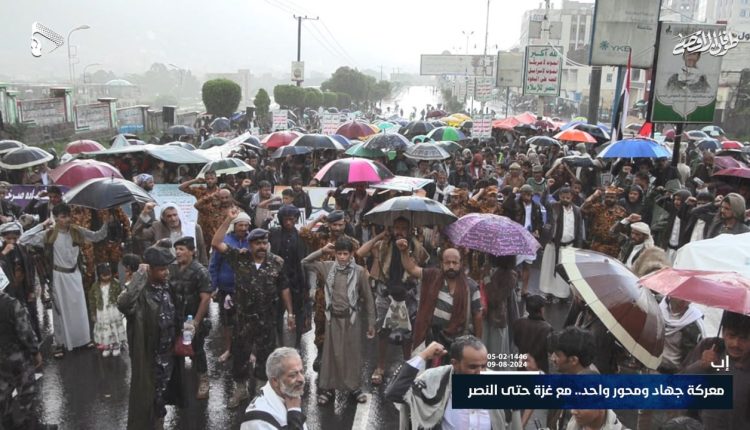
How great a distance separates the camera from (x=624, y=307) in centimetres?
378

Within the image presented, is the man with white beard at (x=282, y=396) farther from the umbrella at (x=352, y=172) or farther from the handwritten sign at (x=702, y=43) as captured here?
the handwritten sign at (x=702, y=43)

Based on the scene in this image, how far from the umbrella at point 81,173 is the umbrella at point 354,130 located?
27.6 ft

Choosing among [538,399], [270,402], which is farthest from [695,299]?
[270,402]

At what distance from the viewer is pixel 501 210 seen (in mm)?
8234

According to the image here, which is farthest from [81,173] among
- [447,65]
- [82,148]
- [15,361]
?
[447,65]

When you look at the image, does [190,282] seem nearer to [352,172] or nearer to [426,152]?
Result: [352,172]

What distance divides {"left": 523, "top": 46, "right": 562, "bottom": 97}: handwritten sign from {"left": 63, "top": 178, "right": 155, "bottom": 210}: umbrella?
2554 cm

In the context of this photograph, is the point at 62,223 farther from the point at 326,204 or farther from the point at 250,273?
the point at 326,204

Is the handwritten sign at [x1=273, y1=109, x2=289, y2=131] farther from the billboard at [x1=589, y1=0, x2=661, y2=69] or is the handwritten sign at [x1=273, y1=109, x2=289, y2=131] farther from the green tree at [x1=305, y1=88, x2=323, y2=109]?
the green tree at [x1=305, y1=88, x2=323, y2=109]

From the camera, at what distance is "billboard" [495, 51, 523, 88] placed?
43219 mm

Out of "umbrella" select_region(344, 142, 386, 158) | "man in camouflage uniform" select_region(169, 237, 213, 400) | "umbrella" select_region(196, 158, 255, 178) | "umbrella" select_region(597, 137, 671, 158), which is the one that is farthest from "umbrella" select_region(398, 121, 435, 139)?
"man in camouflage uniform" select_region(169, 237, 213, 400)

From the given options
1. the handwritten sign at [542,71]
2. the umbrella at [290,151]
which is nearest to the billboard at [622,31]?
the handwritten sign at [542,71]

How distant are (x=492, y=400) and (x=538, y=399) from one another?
A: 0.72ft

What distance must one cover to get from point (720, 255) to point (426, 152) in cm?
714
